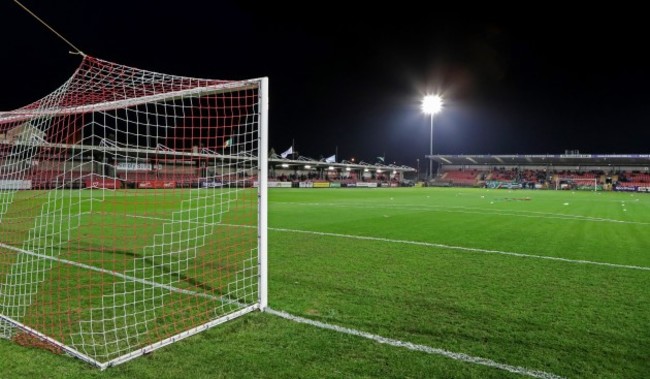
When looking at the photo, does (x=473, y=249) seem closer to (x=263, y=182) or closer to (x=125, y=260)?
(x=263, y=182)

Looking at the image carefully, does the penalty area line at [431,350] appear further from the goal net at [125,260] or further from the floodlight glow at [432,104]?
the floodlight glow at [432,104]

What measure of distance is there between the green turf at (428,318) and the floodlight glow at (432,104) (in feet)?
168

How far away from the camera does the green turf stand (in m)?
3.24

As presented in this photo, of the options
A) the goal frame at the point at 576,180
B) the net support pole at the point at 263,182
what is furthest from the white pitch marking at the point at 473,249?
the goal frame at the point at 576,180

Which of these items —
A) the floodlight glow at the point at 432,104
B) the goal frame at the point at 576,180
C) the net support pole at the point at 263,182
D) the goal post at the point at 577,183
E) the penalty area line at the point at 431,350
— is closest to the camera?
the penalty area line at the point at 431,350

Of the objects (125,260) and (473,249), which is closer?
(125,260)

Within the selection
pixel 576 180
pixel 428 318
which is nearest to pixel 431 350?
pixel 428 318

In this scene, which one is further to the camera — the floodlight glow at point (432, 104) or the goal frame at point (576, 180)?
the goal frame at point (576, 180)

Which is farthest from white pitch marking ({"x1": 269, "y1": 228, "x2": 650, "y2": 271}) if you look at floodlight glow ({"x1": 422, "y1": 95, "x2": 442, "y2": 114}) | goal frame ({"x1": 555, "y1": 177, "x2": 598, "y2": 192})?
goal frame ({"x1": 555, "y1": 177, "x2": 598, "y2": 192})

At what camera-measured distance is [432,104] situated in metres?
57.6

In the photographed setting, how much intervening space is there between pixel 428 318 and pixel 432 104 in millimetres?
56687

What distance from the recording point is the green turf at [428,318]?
324cm

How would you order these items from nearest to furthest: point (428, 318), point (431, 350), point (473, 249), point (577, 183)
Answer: point (431, 350)
point (428, 318)
point (473, 249)
point (577, 183)

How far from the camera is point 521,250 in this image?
8.51m
